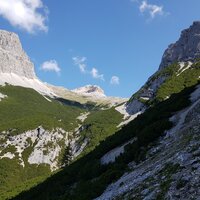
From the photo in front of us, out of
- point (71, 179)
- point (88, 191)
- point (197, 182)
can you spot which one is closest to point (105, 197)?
point (88, 191)

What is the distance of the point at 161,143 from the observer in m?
32.5

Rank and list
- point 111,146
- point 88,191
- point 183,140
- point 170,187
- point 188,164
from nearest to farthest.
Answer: point 170,187 < point 188,164 < point 183,140 < point 88,191 < point 111,146

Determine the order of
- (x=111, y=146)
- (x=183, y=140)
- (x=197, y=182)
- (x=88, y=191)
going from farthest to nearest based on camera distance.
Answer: (x=111, y=146) < (x=88, y=191) < (x=183, y=140) < (x=197, y=182)

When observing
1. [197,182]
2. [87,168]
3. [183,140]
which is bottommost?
[197,182]

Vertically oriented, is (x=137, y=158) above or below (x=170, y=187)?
above

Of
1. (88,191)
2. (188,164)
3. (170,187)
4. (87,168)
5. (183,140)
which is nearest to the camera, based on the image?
(170,187)

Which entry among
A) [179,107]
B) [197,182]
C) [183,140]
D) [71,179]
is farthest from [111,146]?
[197,182]

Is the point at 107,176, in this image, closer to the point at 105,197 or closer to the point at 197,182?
the point at 105,197

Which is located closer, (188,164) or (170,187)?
(170,187)

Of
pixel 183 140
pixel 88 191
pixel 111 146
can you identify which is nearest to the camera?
pixel 183 140

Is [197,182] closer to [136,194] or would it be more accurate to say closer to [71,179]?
[136,194]

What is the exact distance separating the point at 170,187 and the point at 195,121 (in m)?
12.9

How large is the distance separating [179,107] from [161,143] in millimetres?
10620

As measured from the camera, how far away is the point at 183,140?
93.8ft
